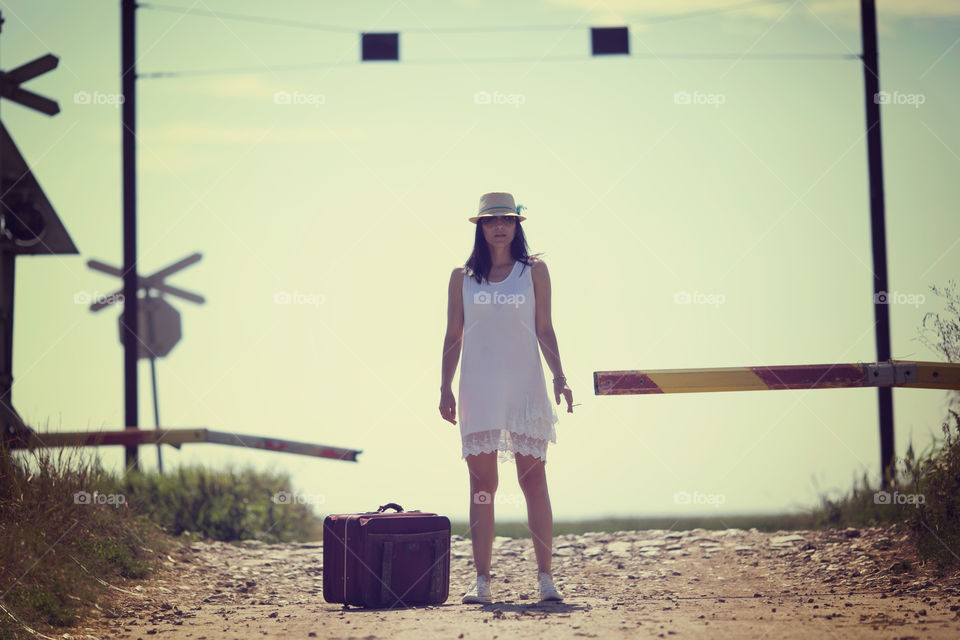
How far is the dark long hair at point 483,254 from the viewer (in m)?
7.14

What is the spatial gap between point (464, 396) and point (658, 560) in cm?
384

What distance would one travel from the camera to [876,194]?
40.2 feet

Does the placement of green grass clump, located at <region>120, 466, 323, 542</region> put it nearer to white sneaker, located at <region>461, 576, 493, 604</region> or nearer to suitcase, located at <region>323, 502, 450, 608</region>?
suitcase, located at <region>323, 502, 450, 608</region>

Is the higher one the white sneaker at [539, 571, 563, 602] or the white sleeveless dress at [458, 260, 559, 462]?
the white sleeveless dress at [458, 260, 559, 462]

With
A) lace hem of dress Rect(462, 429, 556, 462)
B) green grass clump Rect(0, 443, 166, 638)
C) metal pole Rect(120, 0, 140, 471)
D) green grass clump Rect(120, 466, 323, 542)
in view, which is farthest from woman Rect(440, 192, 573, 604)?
metal pole Rect(120, 0, 140, 471)

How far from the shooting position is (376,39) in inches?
469

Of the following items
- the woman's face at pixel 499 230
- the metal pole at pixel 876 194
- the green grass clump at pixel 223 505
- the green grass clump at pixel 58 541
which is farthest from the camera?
the metal pole at pixel 876 194

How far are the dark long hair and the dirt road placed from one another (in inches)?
86.5

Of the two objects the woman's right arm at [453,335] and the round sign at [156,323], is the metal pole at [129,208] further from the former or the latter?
the woman's right arm at [453,335]

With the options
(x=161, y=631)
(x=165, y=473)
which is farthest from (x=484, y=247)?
(x=165, y=473)

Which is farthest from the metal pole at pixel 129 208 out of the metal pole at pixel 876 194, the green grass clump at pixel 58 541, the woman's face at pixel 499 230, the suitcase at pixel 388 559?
the metal pole at pixel 876 194

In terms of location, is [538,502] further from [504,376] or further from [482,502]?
[504,376]

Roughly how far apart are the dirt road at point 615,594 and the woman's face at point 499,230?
240 centimetres

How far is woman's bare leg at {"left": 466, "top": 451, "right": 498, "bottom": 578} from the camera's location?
7.00 m
